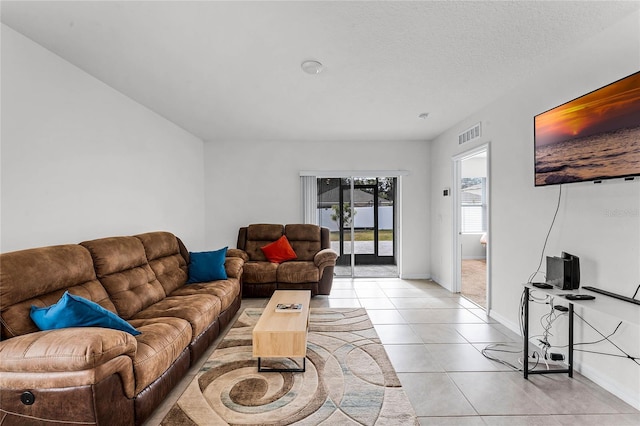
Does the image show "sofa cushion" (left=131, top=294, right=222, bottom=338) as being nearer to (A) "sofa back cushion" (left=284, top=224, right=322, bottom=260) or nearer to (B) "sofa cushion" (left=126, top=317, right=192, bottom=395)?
(B) "sofa cushion" (left=126, top=317, right=192, bottom=395)

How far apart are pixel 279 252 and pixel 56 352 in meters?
3.63

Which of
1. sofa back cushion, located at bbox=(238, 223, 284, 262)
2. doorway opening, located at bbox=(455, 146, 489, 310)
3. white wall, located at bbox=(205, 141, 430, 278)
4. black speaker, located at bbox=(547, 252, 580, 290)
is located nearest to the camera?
black speaker, located at bbox=(547, 252, 580, 290)

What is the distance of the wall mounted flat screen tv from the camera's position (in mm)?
2021

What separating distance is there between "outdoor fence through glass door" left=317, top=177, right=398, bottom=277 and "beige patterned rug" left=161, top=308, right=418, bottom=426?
314cm

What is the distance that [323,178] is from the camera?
6.13 meters

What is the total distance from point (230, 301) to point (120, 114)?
7.61 ft

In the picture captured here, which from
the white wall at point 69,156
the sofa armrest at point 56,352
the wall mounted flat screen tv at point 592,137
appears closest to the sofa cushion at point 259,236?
the white wall at point 69,156

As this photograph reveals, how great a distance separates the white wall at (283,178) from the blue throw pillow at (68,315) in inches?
159

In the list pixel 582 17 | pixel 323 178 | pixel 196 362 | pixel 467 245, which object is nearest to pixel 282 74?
pixel 582 17

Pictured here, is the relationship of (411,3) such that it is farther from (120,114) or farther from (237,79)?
(120,114)

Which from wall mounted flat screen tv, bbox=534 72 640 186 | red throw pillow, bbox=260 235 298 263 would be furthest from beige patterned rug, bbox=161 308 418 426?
wall mounted flat screen tv, bbox=534 72 640 186

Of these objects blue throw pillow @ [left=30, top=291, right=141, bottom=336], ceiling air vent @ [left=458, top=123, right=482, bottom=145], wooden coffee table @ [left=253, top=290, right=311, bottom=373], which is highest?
ceiling air vent @ [left=458, top=123, right=482, bottom=145]

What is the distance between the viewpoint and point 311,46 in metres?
2.48

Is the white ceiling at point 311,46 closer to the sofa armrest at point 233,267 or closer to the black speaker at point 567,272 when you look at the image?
the black speaker at point 567,272
